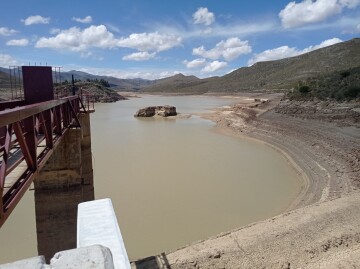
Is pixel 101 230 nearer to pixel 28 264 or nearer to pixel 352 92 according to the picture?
pixel 28 264

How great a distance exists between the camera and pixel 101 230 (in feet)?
6.03

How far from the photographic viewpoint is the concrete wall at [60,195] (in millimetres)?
9469

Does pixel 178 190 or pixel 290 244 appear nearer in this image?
pixel 290 244

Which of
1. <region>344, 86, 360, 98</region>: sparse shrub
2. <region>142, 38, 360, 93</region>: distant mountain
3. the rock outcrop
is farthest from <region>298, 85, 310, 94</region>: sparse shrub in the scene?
<region>142, 38, 360, 93</region>: distant mountain

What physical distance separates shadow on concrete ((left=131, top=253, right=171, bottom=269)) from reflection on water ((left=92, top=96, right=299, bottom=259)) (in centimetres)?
358

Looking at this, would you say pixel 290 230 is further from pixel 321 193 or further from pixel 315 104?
pixel 315 104

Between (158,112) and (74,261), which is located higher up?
(74,261)

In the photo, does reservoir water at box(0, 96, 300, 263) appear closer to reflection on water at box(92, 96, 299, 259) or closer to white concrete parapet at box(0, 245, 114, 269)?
reflection on water at box(92, 96, 299, 259)

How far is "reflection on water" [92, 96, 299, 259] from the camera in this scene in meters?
11.6

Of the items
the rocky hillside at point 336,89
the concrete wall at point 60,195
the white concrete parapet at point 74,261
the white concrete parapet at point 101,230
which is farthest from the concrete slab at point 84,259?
the rocky hillside at point 336,89

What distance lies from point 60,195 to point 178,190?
21.9 ft

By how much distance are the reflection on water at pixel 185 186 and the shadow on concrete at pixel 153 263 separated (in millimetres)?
3582

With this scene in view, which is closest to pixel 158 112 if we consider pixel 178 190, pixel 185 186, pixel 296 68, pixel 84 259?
pixel 185 186

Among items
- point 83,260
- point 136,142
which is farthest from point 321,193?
point 136,142
